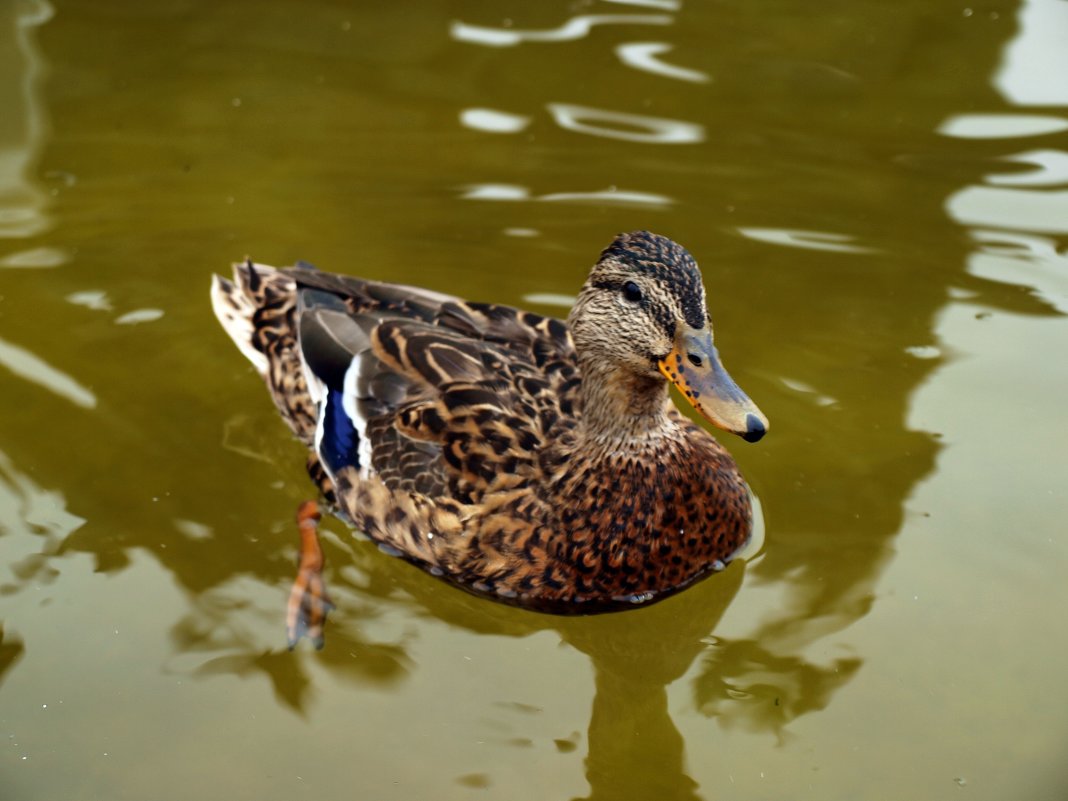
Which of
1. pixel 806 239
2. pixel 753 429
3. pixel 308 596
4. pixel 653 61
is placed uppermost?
pixel 753 429

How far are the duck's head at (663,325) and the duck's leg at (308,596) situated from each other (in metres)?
1.29

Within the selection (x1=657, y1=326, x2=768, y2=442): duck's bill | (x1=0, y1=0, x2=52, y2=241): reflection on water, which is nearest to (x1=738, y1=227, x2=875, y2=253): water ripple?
(x1=657, y1=326, x2=768, y2=442): duck's bill

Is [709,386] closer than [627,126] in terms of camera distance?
Yes

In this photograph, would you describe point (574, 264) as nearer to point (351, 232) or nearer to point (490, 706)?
point (351, 232)

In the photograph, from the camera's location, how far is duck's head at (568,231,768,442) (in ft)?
14.0

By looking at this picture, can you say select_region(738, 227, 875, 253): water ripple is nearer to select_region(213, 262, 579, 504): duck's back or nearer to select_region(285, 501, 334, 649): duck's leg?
select_region(213, 262, 579, 504): duck's back

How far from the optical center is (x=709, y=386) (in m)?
4.27

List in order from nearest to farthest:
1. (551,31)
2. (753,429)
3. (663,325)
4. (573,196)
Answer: (753,429) → (663,325) → (573,196) → (551,31)

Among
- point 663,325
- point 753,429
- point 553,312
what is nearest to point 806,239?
point 553,312

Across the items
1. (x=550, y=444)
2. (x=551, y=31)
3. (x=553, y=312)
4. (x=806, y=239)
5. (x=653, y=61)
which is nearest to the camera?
(x=550, y=444)

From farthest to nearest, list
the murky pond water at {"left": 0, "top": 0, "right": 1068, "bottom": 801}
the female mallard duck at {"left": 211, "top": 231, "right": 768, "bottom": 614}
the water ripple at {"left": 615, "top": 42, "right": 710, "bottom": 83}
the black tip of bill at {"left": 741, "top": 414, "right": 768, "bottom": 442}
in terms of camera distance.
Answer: the water ripple at {"left": 615, "top": 42, "right": 710, "bottom": 83} → the female mallard duck at {"left": 211, "top": 231, "right": 768, "bottom": 614} → the murky pond water at {"left": 0, "top": 0, "right": 1068, "bottom": 801} → the black tip of bill at {"left": 741, "top": 414, "right": 768, "bottom": 442}

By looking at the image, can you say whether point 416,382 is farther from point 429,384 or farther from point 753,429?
point 753,429

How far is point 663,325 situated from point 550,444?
749 millimetres

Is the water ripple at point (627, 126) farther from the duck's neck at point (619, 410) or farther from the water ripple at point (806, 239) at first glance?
the duck's neck at point (619, 410)
